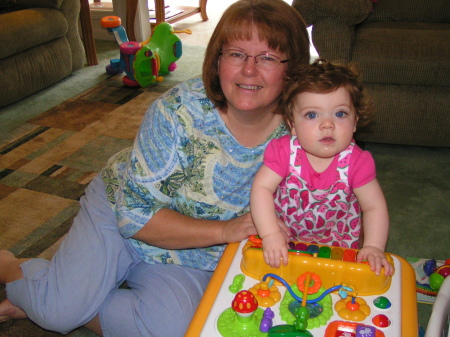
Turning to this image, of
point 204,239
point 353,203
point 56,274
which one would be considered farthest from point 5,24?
point 353,203

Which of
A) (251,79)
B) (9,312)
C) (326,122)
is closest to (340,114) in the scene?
(326,122)

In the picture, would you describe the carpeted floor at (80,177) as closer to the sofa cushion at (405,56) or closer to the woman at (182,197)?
the woman at (182,197)

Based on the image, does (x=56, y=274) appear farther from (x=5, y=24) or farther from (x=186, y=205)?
(x=5, y=24)

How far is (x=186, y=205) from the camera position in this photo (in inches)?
43.9

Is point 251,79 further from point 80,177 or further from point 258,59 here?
point 80,177

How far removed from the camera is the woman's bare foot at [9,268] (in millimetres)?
1274

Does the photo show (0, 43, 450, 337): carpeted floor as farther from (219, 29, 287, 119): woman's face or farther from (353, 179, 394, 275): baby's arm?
(219, 29, 287, 119): woman's face

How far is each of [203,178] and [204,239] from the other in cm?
13

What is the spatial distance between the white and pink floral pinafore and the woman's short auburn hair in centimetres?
19

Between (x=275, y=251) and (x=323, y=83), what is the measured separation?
319mm

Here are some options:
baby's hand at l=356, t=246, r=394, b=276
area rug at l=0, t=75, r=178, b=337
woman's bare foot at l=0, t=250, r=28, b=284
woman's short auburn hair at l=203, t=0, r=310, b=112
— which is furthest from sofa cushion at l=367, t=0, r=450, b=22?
woman's bare foot at l=0, t=250, r=28, b=284

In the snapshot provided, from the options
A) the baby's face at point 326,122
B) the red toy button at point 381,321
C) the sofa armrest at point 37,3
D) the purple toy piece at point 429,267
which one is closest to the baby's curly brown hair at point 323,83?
the baby's face at point 326,122

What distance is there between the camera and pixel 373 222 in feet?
3.01

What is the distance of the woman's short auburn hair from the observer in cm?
98
